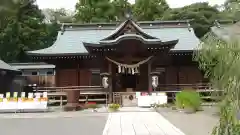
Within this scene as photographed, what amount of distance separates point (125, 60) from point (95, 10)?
21752 millimetres

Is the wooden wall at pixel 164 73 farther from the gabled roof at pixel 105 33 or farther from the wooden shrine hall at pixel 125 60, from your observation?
the gabled roof at pixel 105 33

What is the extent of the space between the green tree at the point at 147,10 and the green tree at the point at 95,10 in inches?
135

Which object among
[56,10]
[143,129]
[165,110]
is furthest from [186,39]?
[56,10]

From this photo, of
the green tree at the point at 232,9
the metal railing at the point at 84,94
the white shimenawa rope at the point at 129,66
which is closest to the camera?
the green tree at the point at 232,9

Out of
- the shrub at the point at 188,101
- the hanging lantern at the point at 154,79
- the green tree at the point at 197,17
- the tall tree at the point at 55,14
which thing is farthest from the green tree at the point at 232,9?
the tall tree at the point at 55,14

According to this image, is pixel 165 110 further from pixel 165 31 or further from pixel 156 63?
pixel 165 31

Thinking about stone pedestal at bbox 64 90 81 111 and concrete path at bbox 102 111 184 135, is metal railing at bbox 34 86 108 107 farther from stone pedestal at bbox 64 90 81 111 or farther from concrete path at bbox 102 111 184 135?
concrete path at bbox 102 111 184 135

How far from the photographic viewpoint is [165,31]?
84.6 feet

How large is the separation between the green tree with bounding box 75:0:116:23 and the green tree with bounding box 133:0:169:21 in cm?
343

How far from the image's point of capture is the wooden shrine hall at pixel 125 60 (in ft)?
63.6

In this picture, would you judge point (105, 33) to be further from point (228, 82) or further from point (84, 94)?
point (228, 82)

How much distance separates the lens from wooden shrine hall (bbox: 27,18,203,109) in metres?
19.4

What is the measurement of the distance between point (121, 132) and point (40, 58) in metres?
13.2

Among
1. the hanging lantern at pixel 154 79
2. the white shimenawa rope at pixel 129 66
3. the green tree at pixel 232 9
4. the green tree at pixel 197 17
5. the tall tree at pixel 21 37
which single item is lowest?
the hanging lantern at pixel 154 79
